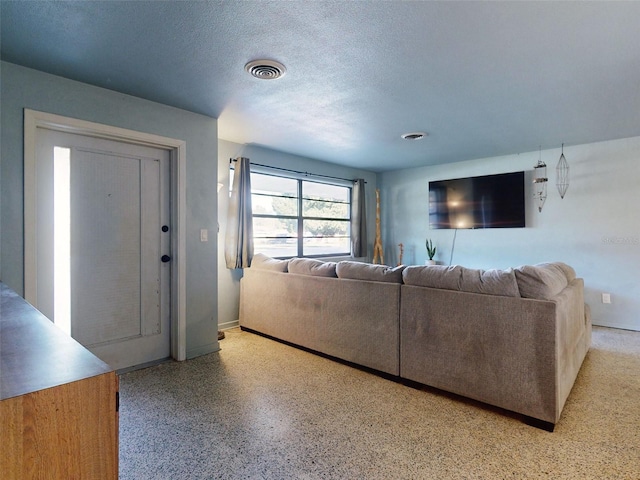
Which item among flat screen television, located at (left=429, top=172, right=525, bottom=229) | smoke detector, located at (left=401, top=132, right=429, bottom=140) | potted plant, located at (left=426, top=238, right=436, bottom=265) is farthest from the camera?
potted plant, located at (left=426, top=238, right=436, bottom=265)

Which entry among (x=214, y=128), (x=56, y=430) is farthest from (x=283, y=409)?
(x=214, y=128)

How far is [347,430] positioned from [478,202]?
4.01 m

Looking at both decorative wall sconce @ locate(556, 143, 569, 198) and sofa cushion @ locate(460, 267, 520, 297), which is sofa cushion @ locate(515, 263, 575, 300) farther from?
decorative wall sconce @ locate(556, 143, 569, 198)

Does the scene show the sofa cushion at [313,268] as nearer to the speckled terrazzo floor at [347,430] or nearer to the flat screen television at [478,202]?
the speckled terrazzo floor at [347,430]

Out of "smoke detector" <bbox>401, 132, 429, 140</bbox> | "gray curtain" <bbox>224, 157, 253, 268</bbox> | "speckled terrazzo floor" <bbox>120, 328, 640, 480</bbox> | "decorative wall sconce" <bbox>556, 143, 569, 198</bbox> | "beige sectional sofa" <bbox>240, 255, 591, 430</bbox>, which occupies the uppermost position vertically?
"smoke detector" <bbox>401, 132, 429, 140</bbox>

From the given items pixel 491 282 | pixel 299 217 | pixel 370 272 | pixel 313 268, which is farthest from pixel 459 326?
pixel 299 217

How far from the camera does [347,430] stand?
1938mm

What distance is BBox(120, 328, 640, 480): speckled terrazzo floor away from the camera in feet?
5.34

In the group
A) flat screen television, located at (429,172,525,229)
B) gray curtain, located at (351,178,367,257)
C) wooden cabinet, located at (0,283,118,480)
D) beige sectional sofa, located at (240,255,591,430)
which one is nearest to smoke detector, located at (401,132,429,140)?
flat screen television, located at (429,172,525,229)

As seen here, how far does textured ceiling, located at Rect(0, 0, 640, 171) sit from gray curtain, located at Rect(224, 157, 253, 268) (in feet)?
2.04

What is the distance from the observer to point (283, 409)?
217 cm

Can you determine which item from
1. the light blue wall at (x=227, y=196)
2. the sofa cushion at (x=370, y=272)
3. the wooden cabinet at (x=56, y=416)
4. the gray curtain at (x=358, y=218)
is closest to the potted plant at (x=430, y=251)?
the gray curtain at (x=358, y=218)

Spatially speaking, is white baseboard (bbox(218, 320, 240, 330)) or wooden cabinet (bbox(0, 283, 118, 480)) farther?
white baseboard (bbox(218, 320, 240, 330))

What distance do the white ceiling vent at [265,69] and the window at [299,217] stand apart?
2065mm
